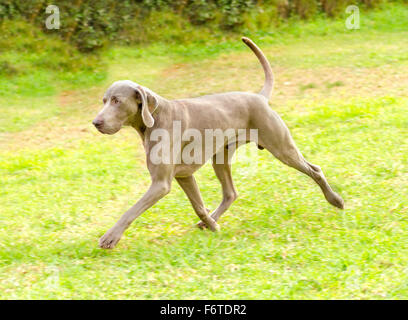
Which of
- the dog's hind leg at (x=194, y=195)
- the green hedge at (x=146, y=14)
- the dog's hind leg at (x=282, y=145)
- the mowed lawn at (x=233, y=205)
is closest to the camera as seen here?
the mowed lawn at (x=233, y=205)

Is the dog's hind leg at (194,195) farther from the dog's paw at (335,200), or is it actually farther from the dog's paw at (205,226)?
the dog's paw at (335,200)

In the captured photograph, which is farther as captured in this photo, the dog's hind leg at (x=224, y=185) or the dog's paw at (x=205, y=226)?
the dog's hind leg at (x=224, y=185)

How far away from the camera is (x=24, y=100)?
11.1m

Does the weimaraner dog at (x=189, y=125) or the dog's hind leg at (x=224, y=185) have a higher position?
the weimaraner dog at (x=189, y=125)

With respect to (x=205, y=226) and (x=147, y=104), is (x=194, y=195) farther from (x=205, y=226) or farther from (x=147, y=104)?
(x=147, y=104)

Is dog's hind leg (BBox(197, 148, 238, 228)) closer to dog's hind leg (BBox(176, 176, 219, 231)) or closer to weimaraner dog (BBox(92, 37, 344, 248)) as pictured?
weimaraner dog (BBox(92, 37, 344, 248))

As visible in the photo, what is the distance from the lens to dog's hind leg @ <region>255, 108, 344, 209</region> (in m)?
6.13

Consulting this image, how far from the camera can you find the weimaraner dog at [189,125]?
544cm

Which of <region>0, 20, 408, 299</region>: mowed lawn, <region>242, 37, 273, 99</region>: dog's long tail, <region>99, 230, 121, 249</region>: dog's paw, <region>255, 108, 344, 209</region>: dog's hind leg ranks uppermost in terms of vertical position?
<region>242, 37, 273, 99</region>: dog's long tail

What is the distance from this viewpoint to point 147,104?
5.48 m

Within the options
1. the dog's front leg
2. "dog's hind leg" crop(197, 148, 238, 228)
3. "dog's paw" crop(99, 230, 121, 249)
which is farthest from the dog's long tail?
"dog's paw" crop(99, 230, 121, 249)

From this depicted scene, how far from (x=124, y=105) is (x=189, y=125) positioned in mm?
678

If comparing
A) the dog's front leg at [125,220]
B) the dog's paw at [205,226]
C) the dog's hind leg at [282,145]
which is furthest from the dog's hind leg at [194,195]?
the dog's hind leg at [282,145]
